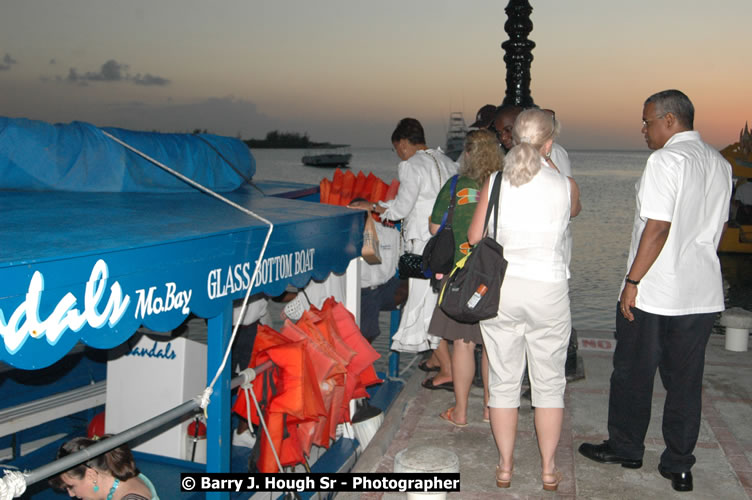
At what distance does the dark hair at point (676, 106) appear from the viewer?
3.82 m

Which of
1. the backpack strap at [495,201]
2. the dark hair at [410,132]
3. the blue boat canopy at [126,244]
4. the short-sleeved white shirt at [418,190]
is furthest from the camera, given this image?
the dark hair at [410,132]

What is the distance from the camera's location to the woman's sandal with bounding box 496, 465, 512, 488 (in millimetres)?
4020

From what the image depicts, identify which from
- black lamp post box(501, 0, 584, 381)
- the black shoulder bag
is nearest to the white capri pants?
the black shoulder bag

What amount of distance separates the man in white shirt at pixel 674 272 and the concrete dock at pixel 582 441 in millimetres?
294

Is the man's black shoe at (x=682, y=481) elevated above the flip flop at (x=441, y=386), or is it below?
above

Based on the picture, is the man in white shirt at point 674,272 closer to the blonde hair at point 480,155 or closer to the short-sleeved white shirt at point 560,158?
the short-sleeved white shirt at point 560,158

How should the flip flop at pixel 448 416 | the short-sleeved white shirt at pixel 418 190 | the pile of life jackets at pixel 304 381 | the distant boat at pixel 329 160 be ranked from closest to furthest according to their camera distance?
the pile of life jackets at pixel 304 381 < the flip flop at pixel 448 416 < the short-sleeved white shirt at pixel 418 190 < the distant boat at pixel 329 160

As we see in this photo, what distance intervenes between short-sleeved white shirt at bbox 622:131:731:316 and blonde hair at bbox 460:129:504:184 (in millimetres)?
1070

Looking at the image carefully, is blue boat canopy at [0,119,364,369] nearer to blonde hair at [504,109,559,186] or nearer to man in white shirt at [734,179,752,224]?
blonde hair at [504,109,559,186]

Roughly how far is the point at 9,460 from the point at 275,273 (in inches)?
122

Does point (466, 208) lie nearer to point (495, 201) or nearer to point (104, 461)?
point (495, 201)

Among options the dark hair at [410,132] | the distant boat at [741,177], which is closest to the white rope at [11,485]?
the dark hair at [410,132]

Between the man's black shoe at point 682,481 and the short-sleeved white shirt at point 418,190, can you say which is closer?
the man's black shoe at point 682,481

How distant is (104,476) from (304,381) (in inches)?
49.4
